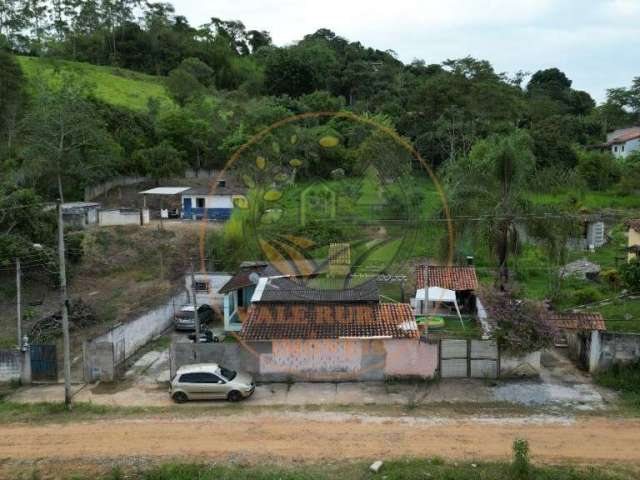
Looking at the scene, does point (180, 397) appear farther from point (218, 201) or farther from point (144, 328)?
point (218, 201)

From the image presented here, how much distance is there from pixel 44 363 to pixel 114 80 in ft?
169

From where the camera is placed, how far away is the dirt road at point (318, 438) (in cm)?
1035

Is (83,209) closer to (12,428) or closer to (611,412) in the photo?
(12,428)

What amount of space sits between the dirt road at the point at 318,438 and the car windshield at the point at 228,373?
48.4 inches

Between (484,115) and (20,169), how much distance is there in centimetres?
3513

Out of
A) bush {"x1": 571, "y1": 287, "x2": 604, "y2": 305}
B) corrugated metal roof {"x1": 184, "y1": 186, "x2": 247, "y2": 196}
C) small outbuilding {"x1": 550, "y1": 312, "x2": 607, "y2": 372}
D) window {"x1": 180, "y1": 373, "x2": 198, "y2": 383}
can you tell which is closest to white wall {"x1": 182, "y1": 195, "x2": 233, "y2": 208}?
corrugated metal roof {"x1": 184, "y1": 186, "x2": 247, "y2": 196}

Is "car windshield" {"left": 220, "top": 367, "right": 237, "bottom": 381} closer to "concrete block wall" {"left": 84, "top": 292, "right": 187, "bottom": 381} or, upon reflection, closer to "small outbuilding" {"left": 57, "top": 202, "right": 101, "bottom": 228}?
"concrete block wall" {"left": 84, "top": 292, "right": 187, "bottom": 381}

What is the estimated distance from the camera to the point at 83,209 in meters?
30.2

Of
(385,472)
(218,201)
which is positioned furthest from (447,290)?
(218,201)

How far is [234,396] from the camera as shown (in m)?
13.3

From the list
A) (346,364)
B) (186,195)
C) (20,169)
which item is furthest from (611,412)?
(20,169)

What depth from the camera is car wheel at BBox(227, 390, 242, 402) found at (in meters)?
13.2

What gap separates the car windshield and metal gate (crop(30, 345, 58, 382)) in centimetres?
467

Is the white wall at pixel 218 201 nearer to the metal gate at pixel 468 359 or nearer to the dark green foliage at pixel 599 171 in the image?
the metal gate at pixel 468 359
